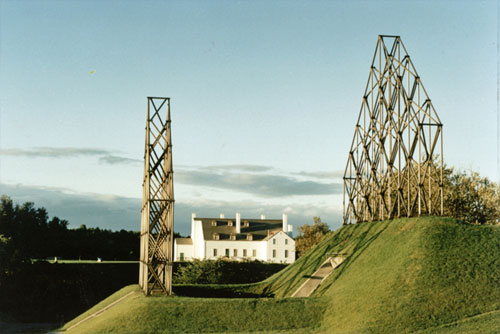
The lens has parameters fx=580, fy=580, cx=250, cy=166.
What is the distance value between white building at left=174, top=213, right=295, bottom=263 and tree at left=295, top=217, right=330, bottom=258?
6299 mm

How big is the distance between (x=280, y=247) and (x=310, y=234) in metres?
8.77

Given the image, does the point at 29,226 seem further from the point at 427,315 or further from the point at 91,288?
the point at 427,315

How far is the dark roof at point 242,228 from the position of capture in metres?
82.5

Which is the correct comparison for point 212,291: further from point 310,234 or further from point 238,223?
point 238,223

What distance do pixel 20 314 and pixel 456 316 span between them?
33.0 m

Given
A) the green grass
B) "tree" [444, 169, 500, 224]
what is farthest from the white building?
the green grass

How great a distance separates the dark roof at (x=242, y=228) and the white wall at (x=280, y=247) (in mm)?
3095

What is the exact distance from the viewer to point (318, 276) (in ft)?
115

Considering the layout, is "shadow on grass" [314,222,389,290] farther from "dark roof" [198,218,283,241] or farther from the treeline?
"dark roof" [198,218,283,241]

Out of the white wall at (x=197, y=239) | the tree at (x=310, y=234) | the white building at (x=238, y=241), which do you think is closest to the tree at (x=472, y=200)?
the tree at (x=310, y=234)

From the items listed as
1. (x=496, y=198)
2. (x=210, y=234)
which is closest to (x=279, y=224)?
(x=210, y=234)

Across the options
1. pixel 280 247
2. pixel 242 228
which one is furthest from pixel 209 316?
pixel 242 228

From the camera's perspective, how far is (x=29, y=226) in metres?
59.4

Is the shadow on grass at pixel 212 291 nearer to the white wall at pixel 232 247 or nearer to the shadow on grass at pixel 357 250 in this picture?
the shadow on grass at pixel 357 250
